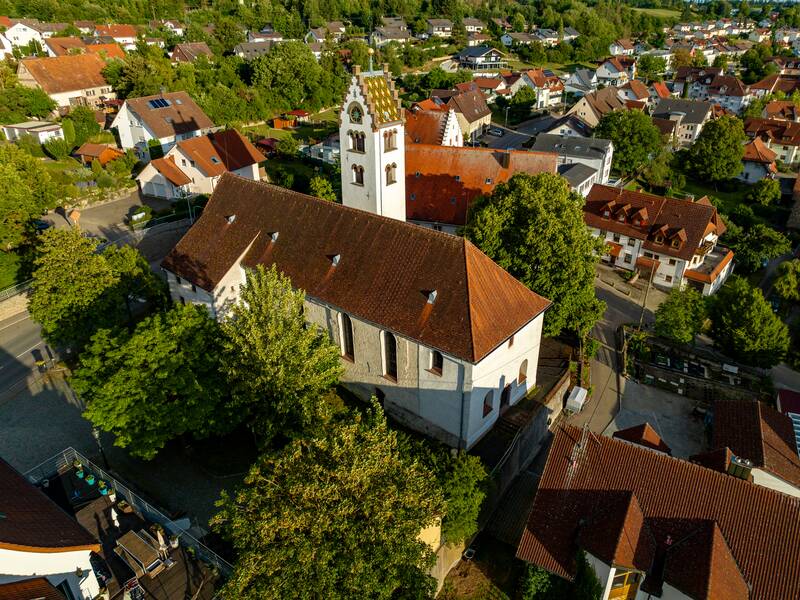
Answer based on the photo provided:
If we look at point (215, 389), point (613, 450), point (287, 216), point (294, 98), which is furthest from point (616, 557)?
point (294, 98)

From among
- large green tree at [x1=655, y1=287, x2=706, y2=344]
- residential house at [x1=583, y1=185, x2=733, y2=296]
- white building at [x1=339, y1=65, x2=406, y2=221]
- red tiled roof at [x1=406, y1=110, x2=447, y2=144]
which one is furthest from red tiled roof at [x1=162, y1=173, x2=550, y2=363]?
red tiled roof at [x1=406, y1=110, x2=447, y2=144]

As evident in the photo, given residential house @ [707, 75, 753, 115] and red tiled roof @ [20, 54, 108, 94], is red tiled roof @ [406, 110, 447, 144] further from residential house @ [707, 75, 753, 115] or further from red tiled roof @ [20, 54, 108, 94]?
residential house @ [707, 75, 753, 115]

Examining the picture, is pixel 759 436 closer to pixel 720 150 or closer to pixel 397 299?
pixel 397 299

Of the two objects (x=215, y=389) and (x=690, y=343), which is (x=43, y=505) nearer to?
(x=215, y=389)

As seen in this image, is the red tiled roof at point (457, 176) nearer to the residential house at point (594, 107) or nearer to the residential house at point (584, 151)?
the residential house at point (584, 151)

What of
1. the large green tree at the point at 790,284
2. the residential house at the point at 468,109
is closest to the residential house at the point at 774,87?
the residential house at the point at 468,109
